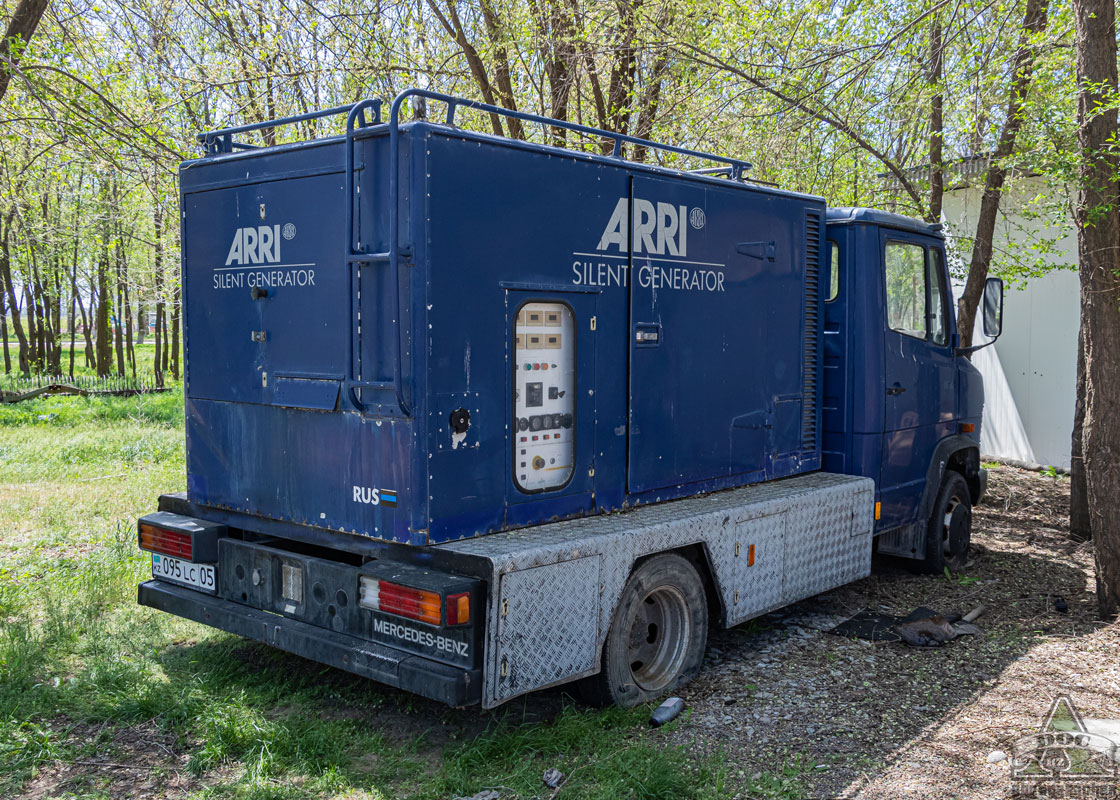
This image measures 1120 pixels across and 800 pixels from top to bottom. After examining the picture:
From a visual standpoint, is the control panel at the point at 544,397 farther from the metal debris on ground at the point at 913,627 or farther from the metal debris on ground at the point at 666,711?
the metal debris on ground at the point at 913,627

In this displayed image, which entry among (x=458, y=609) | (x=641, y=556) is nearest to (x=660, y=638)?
(x=641, y=556)

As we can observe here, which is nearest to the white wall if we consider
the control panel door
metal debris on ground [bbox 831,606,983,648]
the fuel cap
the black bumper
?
metal debris on ground [bbox 831,606,983,648]

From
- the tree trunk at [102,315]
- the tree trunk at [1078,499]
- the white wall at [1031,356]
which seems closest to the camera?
the tree trunk at [1078,499]

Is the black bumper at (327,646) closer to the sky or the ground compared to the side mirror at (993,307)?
closer to the ground

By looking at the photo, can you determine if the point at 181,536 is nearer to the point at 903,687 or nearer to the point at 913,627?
the point at 903,687

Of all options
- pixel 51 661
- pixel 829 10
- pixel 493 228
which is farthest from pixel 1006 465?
Result: pixel 51 661

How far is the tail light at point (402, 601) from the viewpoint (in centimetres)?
390

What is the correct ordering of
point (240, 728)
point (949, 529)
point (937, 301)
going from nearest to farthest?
point (240, 728) < point (937, 301) < point (949, 529)

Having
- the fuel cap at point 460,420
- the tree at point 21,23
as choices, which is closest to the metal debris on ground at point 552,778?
the fuel cap at point 460,420

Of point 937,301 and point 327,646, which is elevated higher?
point 937,301

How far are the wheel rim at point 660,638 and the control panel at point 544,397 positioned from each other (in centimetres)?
88

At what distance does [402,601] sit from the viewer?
13.2ft

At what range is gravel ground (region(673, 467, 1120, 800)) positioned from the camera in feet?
13.5

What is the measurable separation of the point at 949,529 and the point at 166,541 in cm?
582
